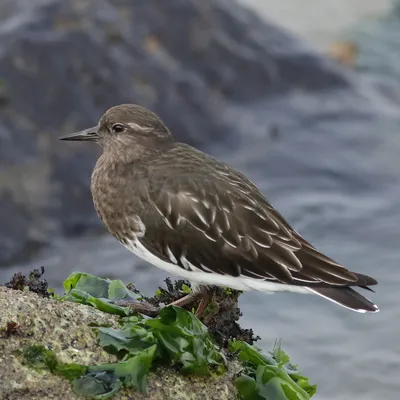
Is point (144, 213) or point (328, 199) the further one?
point (328, 199)

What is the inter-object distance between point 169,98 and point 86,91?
0.86m

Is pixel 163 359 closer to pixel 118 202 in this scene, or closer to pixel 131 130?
pixel 118 202

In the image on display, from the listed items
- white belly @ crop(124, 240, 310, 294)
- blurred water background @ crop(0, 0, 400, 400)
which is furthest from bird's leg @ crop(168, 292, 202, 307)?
blurred water background @ crop(0, 0, 400, 400)

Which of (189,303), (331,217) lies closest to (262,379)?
(189,303)

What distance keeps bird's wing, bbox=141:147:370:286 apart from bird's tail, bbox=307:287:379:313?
0.10 ft

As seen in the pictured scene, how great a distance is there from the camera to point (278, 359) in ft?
14.8

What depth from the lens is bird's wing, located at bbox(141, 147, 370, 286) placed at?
4.47 metres

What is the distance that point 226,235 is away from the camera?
4.55 m

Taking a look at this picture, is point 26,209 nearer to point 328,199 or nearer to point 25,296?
point 328,199

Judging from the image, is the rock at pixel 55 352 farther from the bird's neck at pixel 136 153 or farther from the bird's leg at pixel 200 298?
the bird's neck at pixel 136 153

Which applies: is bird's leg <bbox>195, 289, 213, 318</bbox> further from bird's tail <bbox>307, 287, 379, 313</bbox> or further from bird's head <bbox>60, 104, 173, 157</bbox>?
bird's head <bbox>60, 104, 173, 157</bbox>

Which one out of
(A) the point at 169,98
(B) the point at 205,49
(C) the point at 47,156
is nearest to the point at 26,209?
(C) the point at 47,156

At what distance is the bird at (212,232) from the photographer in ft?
14.6

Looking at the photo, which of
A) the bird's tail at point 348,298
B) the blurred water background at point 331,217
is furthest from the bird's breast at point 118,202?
the blurred water background at point 331,217
